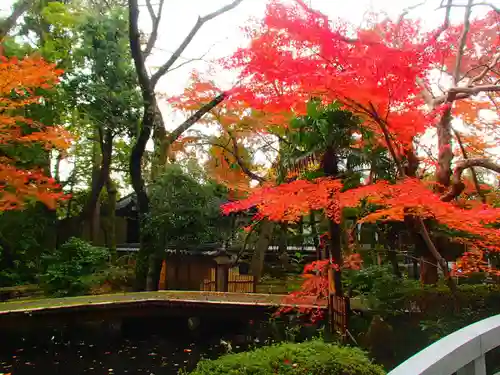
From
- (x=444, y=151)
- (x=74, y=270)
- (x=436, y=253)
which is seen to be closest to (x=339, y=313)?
(x=436, y=253)

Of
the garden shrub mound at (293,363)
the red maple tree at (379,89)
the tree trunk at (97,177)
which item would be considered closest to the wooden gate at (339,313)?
the red maple tree at (379,89)

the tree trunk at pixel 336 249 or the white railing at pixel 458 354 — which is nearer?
the white railing at pixel 458 354

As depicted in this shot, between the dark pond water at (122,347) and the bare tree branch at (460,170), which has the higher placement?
the bare tree branch at (460,170)

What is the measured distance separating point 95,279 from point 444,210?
11.3 m

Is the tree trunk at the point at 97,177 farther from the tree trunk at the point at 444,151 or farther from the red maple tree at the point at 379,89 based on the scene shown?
the tree trunk at the point at 444,151

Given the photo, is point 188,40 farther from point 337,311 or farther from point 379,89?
point 337,311

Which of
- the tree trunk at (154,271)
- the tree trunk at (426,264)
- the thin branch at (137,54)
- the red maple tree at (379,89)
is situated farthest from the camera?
the tree trunk at (154,271)

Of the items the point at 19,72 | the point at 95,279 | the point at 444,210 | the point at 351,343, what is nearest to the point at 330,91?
the point at 444,210

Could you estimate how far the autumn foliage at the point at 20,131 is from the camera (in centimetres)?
1118

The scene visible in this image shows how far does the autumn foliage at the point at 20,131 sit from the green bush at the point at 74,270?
1894mm

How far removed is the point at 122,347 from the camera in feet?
35.5

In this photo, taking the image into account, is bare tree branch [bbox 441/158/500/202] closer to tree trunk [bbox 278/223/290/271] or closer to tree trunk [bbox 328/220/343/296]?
tree trunk [bbox 328/220/343/296]

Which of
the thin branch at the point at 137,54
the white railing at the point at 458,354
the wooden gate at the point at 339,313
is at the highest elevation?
the thin branch at the point at 137,54

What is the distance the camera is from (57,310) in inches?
415
